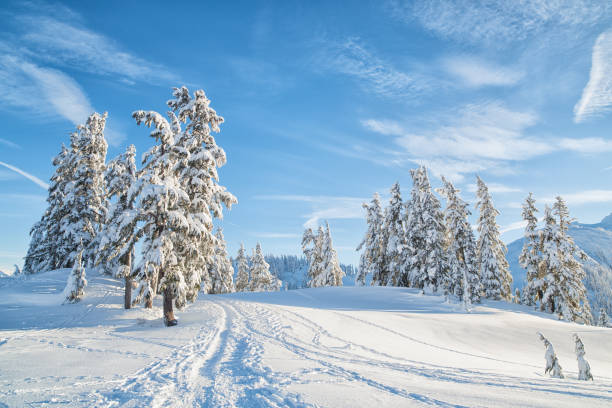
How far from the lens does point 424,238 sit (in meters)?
31.7

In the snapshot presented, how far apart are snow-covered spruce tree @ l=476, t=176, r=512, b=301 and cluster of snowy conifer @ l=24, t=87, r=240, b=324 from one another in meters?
30.8

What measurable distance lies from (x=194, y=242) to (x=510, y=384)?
46.0 feet

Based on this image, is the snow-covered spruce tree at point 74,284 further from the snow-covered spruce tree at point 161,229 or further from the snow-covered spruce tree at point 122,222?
the snow-covered spruce tree at point 161,229

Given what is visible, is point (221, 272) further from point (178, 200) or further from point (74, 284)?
point (178, 200)

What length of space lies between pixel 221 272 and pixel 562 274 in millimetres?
43920

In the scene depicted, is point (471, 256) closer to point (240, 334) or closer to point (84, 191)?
point (240, 334)

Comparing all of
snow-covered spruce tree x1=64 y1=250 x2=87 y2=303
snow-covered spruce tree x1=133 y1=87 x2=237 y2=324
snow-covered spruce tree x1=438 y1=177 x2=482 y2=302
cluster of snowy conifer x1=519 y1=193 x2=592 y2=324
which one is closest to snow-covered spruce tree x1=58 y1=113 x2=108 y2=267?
snow-covered spruce tree x1=64 y1=250 x2=87 y2=303

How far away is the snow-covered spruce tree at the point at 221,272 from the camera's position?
150 ft

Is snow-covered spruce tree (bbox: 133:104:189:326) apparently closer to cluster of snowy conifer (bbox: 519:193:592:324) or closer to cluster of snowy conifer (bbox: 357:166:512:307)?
cluster of snowy conifer (bbox: 357:166:512:307)

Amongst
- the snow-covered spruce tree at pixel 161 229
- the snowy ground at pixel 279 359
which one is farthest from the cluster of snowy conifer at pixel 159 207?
the snowy ground at pixel 279 359

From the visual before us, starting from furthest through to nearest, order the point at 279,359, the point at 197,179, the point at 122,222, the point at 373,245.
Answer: the point at 373,245
the point at 197,179
the point at 122,222
the point at 279,359

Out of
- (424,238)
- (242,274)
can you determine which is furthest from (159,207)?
(242,274)

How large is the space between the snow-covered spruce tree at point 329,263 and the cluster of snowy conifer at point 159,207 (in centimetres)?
2828

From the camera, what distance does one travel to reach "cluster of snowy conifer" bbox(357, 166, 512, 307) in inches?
1212
